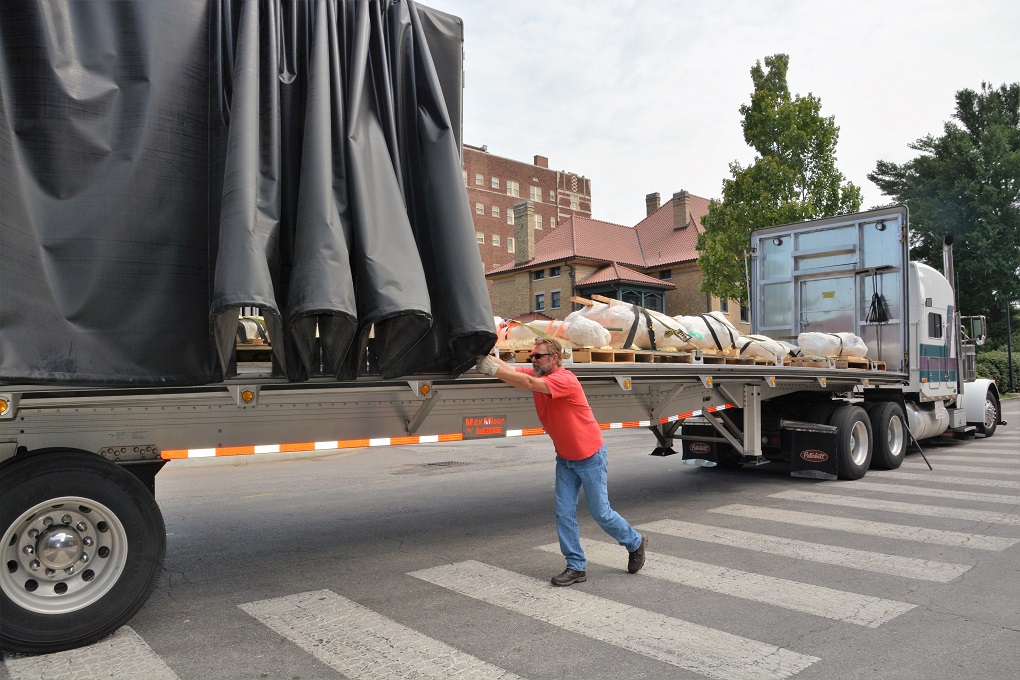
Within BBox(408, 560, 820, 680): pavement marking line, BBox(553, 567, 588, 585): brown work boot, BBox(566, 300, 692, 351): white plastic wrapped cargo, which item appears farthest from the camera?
BBox(566, 300, 692, 351): white plastic wrapped cargo

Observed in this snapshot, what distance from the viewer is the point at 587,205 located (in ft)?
286

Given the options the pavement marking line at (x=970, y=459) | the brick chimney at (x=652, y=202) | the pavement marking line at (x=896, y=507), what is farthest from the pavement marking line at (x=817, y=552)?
the brick chimney at (x=652, y=202)

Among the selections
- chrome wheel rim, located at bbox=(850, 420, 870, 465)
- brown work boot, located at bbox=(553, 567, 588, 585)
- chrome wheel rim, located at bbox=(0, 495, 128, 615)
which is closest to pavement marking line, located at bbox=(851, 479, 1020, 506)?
chrome wheel rim, located at bbox=(850, 420, 870, 465)

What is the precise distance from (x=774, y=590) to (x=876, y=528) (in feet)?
8.26

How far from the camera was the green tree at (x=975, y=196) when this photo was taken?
36750 mm

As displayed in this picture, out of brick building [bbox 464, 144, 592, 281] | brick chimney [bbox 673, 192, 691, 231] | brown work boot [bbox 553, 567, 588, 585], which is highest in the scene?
brick building [bbox 464, 144, 592, 281]

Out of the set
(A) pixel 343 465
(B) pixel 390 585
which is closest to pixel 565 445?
(B) pixel 390 585

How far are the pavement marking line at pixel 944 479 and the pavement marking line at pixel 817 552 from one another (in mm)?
4411

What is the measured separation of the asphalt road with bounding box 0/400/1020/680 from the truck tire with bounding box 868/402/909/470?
1099 mm

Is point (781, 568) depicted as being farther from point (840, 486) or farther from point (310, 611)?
point (840, 486)

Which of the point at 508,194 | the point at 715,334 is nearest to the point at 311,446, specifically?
the point at 715,334

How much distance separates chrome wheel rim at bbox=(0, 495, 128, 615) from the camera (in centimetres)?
389

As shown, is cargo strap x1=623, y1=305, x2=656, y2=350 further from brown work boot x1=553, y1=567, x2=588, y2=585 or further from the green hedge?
the green hedge

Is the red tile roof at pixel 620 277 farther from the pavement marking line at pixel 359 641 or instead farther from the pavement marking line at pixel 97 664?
the pavement marking line at pixel 97 664
